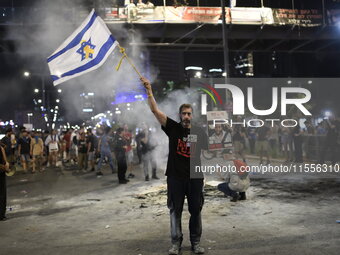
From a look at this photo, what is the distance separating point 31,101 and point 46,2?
168 ft

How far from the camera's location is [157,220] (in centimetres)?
534

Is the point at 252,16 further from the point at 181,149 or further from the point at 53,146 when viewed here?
the point at 181,149

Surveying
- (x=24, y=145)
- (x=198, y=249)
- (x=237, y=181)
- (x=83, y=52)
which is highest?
(x=83, y=52)

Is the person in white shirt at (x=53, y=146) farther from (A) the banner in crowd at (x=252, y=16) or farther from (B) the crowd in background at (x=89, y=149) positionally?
(A) the banner in crowd at (x=252, y=16)

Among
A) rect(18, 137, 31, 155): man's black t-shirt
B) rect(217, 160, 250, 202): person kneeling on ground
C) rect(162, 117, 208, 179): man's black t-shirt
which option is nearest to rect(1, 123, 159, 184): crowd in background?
rect(18, 137, 31, 155): man's black t-shirt

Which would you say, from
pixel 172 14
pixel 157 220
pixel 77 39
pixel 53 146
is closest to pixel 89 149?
pixel 53 146

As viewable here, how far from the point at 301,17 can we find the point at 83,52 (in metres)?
12.9

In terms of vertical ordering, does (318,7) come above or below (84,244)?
above

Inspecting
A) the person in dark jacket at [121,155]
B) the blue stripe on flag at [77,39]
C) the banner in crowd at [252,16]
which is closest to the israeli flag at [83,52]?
the blue stripe on flag at [77,39]

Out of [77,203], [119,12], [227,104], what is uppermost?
[119,12]

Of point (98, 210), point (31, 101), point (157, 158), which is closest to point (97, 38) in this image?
point (98, 210)

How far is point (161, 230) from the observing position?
4.80 meters

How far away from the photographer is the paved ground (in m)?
4.12

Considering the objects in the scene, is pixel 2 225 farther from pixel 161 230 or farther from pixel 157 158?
pixel 157 158
